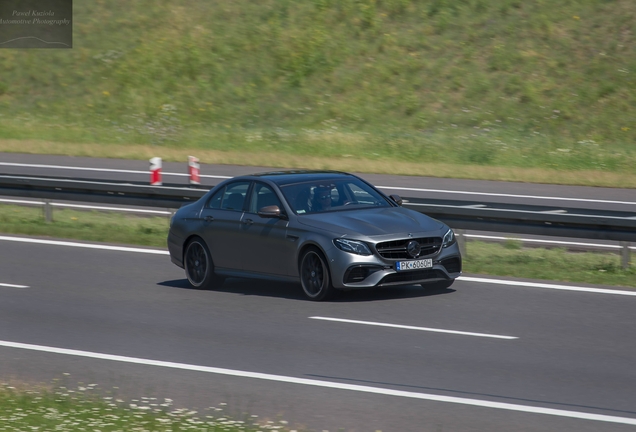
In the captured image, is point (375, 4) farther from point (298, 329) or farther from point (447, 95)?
point (298, 329)

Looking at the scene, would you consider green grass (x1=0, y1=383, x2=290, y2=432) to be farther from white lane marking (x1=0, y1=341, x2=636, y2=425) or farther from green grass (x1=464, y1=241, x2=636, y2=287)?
green grass (x1=464, y1=241, x2=636, y2=287)

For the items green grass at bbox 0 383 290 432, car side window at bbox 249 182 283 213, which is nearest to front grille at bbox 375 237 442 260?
car side window at bbox 249 182 283 213

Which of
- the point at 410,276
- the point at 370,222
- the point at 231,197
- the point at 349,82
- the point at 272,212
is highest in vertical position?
the point at 349,82

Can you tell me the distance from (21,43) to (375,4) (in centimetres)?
1545

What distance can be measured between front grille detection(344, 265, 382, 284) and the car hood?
1.19 feet

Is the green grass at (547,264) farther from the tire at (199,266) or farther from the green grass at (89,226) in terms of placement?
the green grass at (89,226)

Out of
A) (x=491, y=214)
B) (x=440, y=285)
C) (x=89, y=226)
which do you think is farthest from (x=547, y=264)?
(x=89, y=226)

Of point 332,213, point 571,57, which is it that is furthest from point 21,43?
point 332,213

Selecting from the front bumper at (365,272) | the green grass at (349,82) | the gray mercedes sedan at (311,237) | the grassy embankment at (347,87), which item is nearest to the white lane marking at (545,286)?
the gray mercedes sedan at (311,237)

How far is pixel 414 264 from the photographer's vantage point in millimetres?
11992

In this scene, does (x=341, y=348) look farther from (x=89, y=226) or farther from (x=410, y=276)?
(x=89, y=226)

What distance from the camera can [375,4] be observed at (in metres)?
43.5

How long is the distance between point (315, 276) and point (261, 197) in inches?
57.6

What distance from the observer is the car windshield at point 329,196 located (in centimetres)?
1284
